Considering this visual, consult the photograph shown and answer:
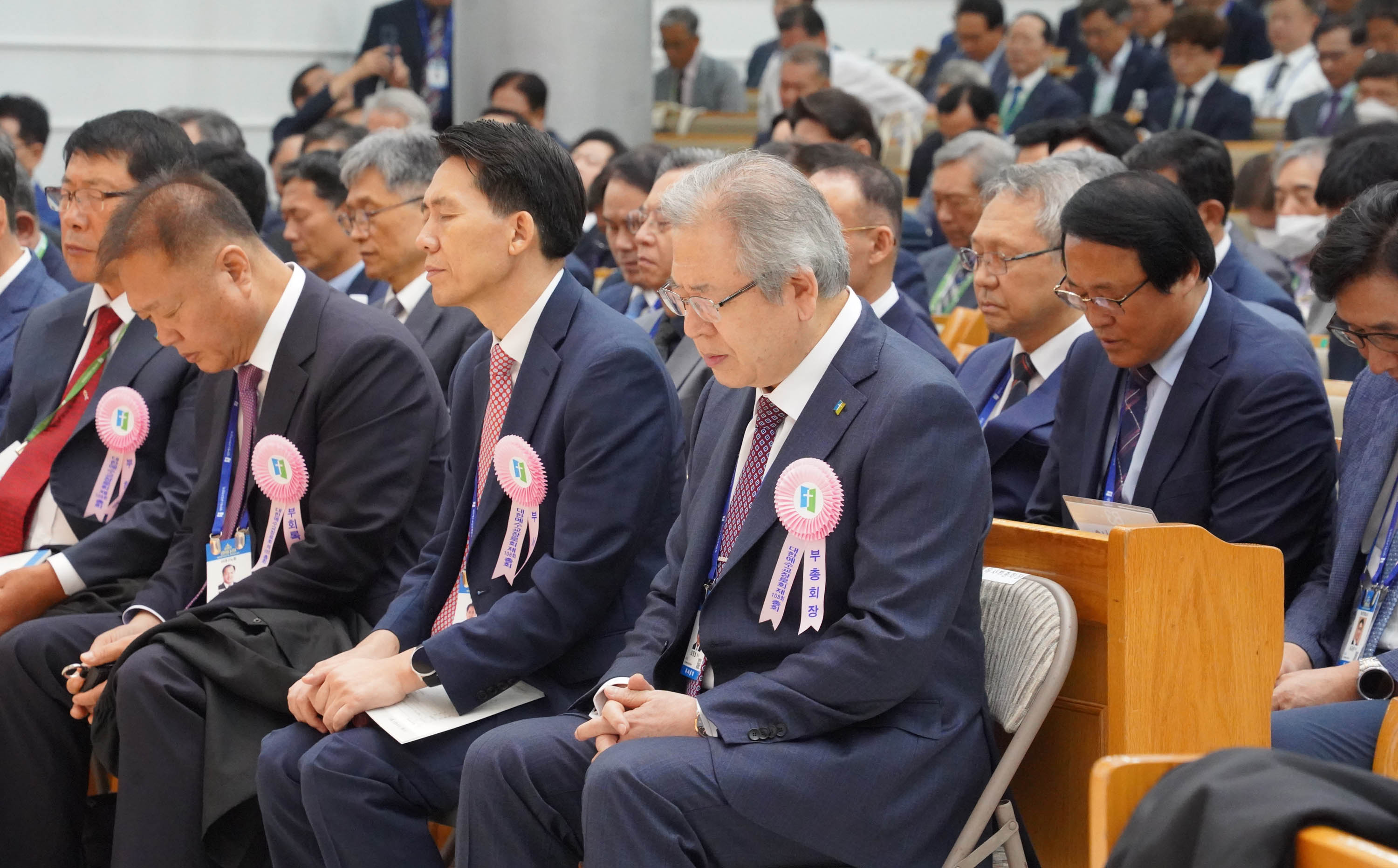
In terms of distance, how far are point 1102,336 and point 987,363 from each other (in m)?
0.69

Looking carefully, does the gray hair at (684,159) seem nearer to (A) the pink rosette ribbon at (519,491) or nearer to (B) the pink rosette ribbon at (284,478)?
(B) the pink rosette ribbon at (284,478)

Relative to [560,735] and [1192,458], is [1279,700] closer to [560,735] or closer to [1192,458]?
[1192,458]

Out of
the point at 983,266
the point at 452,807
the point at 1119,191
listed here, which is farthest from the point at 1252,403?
the point at 452,807

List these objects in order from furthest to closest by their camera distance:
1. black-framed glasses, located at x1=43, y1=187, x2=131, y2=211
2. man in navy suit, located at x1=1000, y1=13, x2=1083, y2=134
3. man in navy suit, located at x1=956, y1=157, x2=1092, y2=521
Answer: man in navy suit, located at x1=1000, y1=13, x2=1083, y2=134, black-framed glasses, located at x1=43, y1=187, x2=131, y2=211, man in navy suit, located at x1=956, y1=157, x2=1092, y2=521

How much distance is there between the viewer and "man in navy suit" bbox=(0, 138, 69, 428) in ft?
13.4

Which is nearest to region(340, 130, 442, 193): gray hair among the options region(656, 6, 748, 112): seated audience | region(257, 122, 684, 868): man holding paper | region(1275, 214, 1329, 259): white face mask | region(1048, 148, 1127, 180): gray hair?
region(257, 122, 684, 868): man holding paper

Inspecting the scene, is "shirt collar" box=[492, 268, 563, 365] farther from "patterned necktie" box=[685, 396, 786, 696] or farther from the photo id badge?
the photo id badge

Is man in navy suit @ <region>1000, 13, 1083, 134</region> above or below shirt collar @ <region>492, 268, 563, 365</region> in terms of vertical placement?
above

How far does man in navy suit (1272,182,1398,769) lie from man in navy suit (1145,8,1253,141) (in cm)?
610

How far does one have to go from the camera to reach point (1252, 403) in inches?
106

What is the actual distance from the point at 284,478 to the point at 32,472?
38.2 inches

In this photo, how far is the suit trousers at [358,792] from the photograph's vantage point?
236 cm

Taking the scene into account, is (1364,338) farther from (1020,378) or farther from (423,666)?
(423,666)

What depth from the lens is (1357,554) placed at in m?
2.54
